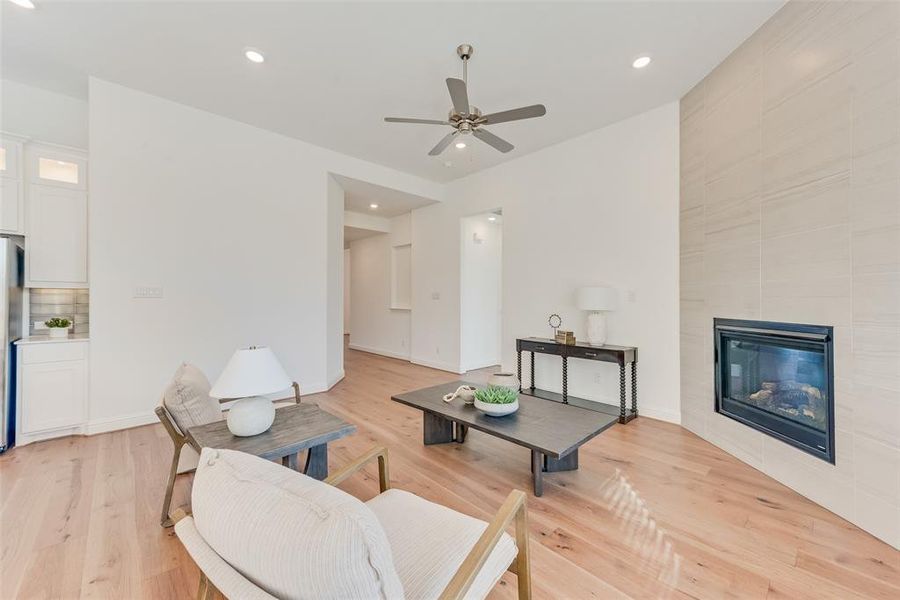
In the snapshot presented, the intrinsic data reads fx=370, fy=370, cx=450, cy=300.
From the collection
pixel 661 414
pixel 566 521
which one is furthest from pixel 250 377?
pixel 661 414

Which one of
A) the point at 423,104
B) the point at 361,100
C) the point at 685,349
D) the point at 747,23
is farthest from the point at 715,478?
the point at 361,100

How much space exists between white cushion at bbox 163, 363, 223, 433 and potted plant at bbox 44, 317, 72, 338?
1.94m

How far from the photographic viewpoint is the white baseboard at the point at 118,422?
10.4 ft

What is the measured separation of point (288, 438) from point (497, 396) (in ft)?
4.27

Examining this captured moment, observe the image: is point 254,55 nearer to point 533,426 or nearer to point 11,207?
point 11,207

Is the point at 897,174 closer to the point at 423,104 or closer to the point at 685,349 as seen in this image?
the point at 685,349

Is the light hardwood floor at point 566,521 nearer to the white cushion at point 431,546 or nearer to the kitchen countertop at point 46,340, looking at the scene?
the white cushion at point 431,546

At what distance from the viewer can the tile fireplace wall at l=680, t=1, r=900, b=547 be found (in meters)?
1.84

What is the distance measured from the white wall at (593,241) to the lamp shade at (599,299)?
196mm

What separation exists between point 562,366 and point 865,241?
2792 mm

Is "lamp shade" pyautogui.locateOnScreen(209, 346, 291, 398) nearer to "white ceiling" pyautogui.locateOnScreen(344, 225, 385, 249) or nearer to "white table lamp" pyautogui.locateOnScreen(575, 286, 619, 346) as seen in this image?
"white table lamp" pyautogui.locateOnScreen(575, 286, 619, 346)

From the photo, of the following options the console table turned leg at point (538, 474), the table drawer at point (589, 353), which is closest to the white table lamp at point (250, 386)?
the console table turned leg at point (538, 474)

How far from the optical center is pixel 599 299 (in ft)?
12.4

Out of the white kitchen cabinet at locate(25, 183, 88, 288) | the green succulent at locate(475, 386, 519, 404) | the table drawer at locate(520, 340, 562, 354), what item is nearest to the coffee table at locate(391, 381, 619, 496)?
the green succulent at locate(475, 386, 519, 404)
